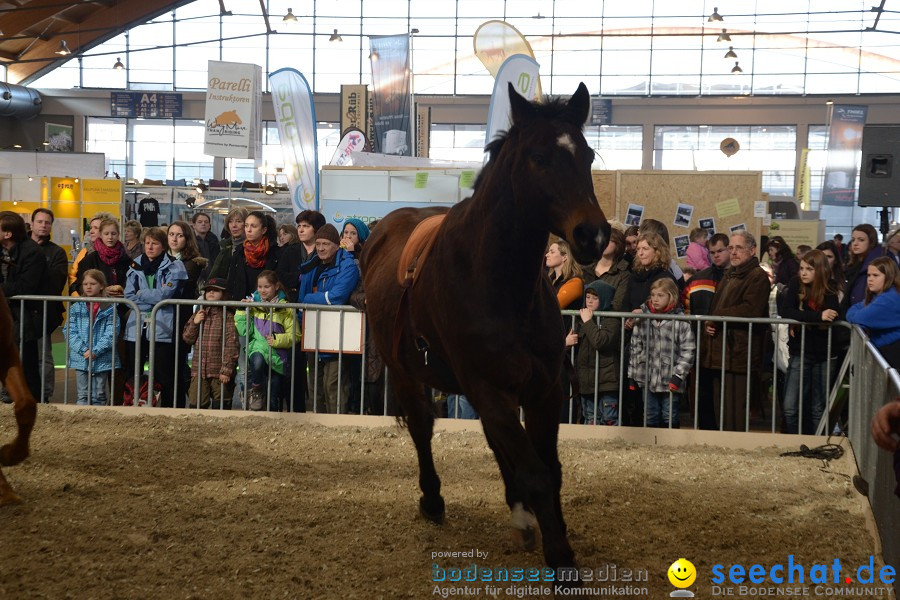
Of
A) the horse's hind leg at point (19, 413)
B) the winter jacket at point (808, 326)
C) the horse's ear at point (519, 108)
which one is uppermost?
the horse's ear at point (519, 108)

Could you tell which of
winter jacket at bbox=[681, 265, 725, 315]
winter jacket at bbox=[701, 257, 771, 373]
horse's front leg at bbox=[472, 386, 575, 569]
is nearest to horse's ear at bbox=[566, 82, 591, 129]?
horse's front leg at bbox=[472, 386, 575, 569]

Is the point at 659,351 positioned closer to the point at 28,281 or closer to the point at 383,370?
the point at 383,370

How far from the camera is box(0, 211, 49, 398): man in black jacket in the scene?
27.0ft

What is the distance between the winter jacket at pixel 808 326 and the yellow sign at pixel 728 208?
159 inches

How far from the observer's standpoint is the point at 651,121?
36.2 meters

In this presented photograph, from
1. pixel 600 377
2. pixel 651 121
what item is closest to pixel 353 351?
pixel 600 377

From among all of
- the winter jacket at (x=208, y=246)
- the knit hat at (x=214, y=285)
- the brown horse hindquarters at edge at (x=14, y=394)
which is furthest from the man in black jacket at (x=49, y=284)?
the winter jacket at (x=208, y=246)

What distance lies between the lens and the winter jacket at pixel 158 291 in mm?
7949

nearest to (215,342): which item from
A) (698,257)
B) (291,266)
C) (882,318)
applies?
(291,266)

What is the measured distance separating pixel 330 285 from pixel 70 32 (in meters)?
34.1

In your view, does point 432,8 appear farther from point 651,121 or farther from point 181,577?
point 181,577

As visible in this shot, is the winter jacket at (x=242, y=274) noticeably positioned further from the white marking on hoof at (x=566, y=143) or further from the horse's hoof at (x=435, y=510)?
the white marking on hoof at (x=566, y=143)

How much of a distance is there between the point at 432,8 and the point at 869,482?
34.1 metres

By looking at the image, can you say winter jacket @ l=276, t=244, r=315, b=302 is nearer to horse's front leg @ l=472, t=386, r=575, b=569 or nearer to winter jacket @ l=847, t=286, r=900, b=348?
winter jacket @ l=847, t=286, r=900, b=348
